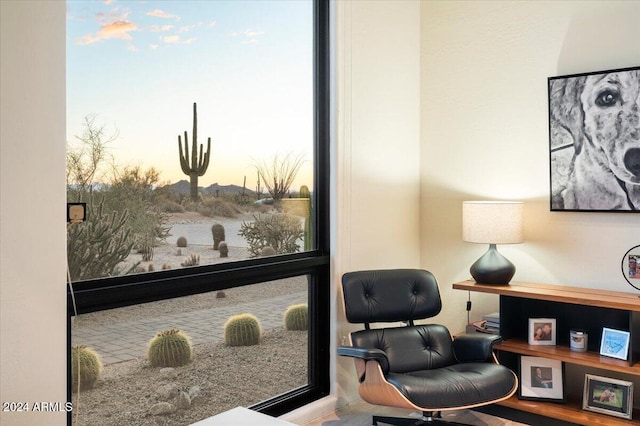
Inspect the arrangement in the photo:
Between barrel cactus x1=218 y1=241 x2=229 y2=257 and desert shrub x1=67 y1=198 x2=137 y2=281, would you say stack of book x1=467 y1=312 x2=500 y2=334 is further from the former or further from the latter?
desert shrub x1=67 y1=198 x2=137 y2=281

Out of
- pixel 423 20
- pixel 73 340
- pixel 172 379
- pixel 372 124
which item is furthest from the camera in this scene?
pixel 423 20

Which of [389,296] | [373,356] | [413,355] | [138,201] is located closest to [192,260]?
[138,201]

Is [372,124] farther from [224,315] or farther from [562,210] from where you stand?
[224,315]

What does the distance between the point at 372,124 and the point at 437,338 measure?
1.42 m

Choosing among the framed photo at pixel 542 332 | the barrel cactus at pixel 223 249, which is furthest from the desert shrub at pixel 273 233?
the framed photo at pixel 542 332

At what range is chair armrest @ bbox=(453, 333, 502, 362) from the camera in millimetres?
3176

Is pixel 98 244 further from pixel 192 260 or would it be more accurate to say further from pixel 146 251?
pixel 192 260

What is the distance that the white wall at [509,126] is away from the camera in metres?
3.46

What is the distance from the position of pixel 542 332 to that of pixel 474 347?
49cm

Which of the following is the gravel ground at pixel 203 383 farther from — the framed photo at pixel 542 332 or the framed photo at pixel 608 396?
the framed photo at pixel 608 396

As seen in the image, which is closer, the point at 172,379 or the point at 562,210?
the point at 172,379

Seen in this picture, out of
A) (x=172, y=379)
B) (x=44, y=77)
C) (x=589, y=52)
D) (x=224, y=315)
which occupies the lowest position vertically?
(x=172, y=379)

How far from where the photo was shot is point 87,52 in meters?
2.43

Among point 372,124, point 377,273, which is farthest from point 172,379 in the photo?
point 372,124
